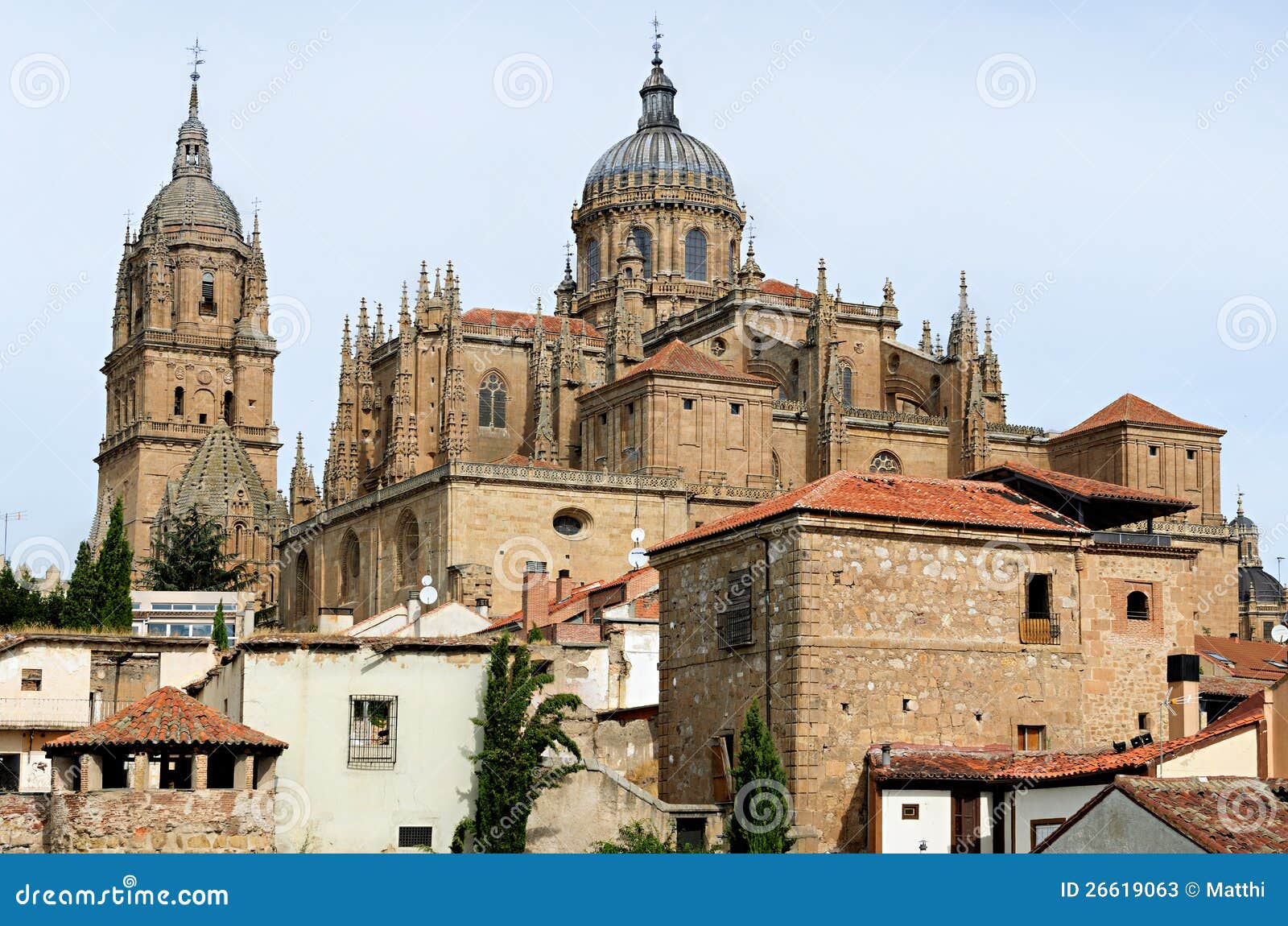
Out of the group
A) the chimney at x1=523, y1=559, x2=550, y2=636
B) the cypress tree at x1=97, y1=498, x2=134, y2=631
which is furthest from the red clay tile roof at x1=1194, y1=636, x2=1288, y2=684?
the cypress tree at x1=97, y1=498, x2=134, y2=631

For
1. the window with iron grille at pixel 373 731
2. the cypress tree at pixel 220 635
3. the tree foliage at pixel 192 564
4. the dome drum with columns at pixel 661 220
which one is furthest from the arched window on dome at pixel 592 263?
the window with iron grille at pixel 373 731

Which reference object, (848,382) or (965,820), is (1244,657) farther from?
(965,820)

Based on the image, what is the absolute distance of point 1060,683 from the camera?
36594mm

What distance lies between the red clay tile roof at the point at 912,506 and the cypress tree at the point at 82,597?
2418 centimetres

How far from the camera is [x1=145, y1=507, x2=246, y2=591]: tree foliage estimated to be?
290 feet

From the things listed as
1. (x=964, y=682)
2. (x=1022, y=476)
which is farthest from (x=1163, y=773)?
(x=1022, y=476)

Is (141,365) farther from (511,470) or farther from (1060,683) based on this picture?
(1060,683)

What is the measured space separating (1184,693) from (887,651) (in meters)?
5.48

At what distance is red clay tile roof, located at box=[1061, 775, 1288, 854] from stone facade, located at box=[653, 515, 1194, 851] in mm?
6366

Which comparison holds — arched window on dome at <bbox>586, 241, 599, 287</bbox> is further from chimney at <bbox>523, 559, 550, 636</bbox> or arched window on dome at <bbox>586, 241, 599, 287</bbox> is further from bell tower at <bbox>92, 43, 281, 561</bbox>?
chimney at <bbox>523, 559, 550, 636</bbox>

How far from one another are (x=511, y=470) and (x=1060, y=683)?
3556 centimetres

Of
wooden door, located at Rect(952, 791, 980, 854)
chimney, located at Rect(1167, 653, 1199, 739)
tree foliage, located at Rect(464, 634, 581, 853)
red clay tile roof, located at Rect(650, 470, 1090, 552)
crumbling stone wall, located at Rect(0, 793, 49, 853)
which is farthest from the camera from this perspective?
chimney, located at Rect(1167, 653, 1199, 739)

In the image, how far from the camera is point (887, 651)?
34.9 metres

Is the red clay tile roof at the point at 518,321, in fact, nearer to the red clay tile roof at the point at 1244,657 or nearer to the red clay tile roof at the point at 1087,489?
the red clay tile roof at the point at 1244,657
